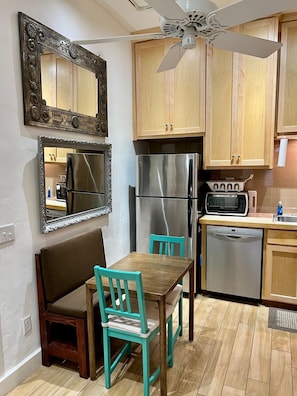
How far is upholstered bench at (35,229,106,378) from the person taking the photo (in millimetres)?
2047

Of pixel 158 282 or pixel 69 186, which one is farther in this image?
pixel 69 186

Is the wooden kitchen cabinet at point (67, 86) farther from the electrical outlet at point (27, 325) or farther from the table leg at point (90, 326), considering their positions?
the electrical outlet at point (27, 325)

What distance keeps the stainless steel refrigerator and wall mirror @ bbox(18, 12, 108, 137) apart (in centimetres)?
69

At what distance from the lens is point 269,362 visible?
222cm

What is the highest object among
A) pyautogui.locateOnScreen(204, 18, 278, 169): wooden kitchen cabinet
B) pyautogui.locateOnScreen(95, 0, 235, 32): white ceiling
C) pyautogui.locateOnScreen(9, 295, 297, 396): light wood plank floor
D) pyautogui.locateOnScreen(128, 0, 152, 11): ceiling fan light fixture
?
pyautogui.locateOnScreen(95, 0, 235, 32): white ceiling

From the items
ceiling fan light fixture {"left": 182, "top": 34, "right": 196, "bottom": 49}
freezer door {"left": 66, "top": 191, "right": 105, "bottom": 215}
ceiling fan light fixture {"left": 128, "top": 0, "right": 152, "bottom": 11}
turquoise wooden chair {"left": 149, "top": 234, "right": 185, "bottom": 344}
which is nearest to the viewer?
ceiling fan light fixture {"left": 182, "top": 34, "right": 196, "bottom": 49}

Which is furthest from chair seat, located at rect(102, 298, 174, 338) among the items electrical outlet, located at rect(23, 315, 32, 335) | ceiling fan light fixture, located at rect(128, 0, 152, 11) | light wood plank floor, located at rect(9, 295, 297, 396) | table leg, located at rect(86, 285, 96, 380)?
ceiling fan light fixture, located at rect(128, 0, 152, 11)

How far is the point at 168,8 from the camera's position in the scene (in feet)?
4.48

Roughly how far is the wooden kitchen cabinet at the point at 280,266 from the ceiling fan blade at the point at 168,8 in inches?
86.3

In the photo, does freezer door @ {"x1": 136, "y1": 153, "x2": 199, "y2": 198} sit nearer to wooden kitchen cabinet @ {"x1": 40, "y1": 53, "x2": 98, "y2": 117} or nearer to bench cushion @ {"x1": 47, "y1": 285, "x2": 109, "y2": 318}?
wooden kitchen cabinet @ {"x1": 40, "y1": 53, "x2": 98, "y2": 117}

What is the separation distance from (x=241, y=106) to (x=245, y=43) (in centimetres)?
131

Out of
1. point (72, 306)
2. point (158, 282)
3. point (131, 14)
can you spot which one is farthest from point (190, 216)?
point (131, 14)

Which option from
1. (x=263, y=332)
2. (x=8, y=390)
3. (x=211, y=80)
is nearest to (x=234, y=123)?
(x=211, y=80)

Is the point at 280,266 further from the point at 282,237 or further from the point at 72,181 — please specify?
the point at 72,181
